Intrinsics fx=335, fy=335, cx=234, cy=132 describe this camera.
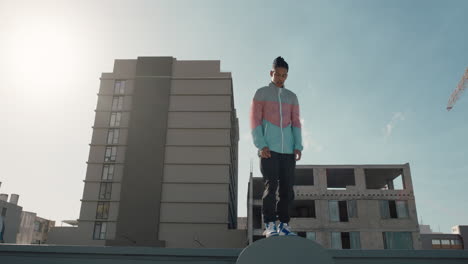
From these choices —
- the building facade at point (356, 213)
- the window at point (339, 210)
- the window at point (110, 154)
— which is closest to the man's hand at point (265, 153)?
the building facade at point (356, 213)

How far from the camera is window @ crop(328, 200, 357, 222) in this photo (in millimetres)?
36806

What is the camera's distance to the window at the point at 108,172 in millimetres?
41000

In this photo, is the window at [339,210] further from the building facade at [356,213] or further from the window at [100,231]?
the window at [100,231]

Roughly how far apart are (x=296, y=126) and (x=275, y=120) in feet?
1.30

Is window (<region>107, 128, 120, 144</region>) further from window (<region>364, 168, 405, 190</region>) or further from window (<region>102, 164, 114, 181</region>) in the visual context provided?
window (<region>364, 168, 405, 190</region>)

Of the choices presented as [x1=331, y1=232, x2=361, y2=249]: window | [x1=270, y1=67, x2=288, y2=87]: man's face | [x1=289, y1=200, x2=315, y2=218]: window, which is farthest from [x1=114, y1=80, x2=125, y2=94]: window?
[x1=270, y1=67, x2=288, y2=87]: man's face

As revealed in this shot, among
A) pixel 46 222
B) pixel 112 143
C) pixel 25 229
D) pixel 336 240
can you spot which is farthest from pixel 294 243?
pixel 46 222

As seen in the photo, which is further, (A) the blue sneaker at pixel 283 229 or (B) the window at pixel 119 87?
(B) the window at pixel 119 87

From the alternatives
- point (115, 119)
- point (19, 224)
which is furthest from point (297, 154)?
point (19, 224)

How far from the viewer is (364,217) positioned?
36.6m

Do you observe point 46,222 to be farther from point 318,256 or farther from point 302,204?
point 318,256

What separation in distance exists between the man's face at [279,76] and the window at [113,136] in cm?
4022

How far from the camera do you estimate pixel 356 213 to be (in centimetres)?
3681

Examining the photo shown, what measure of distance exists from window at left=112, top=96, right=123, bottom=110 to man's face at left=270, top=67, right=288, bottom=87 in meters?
41.8
